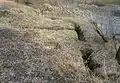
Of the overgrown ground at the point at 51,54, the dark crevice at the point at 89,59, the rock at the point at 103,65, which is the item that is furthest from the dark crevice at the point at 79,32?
the rock at the point at 103,65

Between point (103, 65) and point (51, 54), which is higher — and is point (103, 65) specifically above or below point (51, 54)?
below

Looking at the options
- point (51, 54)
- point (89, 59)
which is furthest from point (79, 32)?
point (51, 54)

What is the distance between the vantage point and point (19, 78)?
13.1 feet

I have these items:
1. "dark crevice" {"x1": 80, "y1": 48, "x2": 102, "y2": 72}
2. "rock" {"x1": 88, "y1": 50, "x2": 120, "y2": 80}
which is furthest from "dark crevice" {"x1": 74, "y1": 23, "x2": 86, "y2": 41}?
"rock" {"x1": 88, "y1": 50, "x2": 120, "y2": 80}

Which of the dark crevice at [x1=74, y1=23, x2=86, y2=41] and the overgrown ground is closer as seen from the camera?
the overgrown ground

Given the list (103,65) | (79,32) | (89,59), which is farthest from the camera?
(79,32)

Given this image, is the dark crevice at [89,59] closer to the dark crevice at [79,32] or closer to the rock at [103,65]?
the rock at [103,65]

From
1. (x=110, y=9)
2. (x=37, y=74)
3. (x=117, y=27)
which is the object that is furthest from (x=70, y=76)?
(x=110, y=9)

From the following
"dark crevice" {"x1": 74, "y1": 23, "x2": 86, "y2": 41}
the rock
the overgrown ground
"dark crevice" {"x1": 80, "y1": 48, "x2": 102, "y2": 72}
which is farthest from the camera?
"dark crevice" {"x1": 74, "y1": 23, "x2": 86, "y2": 41}

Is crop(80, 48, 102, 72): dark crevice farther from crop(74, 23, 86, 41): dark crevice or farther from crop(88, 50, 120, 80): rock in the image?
crop(74, 23, 86, 41): dark crevice

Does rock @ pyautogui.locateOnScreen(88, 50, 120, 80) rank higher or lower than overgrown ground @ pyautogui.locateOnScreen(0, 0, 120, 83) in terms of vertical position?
lower

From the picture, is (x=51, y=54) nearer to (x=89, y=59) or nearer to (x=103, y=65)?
(x=89, y=59)

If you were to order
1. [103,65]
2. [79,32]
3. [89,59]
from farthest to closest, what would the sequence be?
[79,32] → [89,59] → [103,65]

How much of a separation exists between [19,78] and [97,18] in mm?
6885
